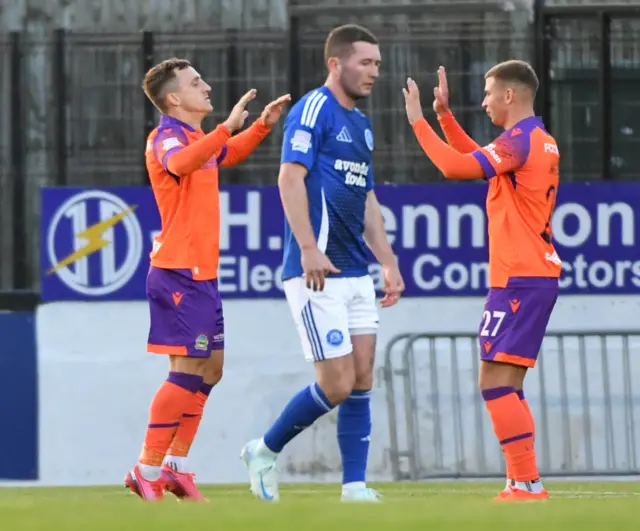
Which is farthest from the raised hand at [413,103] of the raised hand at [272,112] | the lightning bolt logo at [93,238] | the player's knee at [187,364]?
the lightning bolt logo at [93,238]

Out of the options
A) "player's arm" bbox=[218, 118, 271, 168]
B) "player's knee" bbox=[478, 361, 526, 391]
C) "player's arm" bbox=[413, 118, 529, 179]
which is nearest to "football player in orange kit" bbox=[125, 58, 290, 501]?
"player's arm" bbox=[218, 118, 271, 168]

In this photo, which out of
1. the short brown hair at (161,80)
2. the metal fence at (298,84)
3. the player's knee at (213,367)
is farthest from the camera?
the metal fence at (298,84)

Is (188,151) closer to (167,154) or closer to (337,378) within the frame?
(167,154)

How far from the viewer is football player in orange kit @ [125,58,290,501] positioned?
856 cm

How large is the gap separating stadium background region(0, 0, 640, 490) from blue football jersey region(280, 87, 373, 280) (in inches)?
124

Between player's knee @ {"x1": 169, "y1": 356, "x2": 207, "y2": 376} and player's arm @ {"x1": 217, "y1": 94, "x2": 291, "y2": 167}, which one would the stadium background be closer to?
player's arm @ {"x1": 217, "y1": 94, "x2": 291, "y2": 167}

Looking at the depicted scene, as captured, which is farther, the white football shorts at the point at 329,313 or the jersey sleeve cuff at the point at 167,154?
the jersey sleeve cuff at the point at 167,154

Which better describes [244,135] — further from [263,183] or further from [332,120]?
[263,183]

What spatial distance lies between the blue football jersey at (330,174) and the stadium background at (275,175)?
3.16 meters

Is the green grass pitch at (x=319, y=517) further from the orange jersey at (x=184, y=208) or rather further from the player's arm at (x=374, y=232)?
the orange jersey at (x=184, y=208)

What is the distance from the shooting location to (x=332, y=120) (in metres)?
8.12

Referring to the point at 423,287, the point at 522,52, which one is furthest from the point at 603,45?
the point at 423,287

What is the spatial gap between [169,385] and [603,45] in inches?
182

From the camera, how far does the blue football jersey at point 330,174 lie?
802 centimetres
